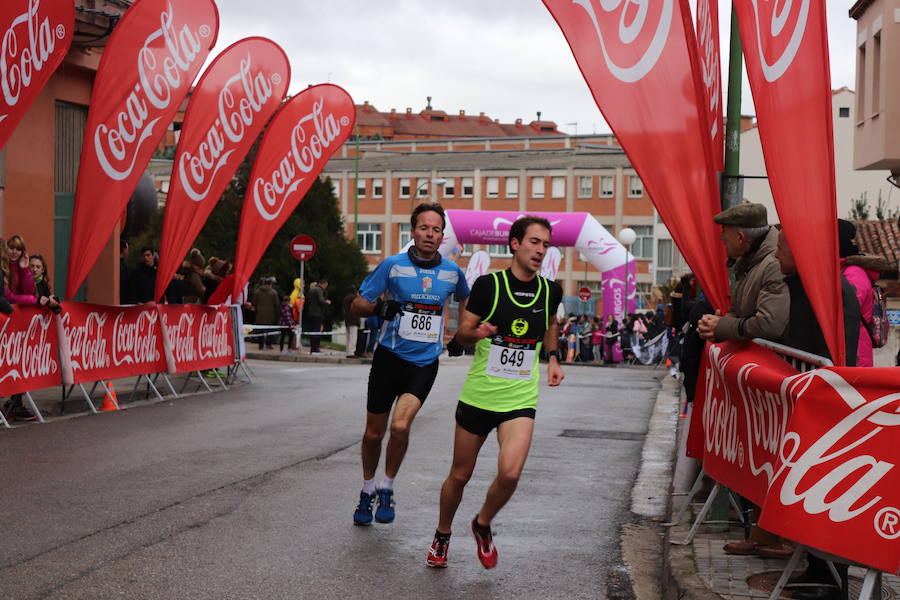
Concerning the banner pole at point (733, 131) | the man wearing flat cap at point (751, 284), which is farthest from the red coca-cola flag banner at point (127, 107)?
the man wearing flat cap at point (751, 284)

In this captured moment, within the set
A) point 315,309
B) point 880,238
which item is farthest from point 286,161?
point 880,238

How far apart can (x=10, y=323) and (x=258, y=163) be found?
21.7 feet

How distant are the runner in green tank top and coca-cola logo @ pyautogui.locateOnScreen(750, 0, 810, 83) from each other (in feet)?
4.80

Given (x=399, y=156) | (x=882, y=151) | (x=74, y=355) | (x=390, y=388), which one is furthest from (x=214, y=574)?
(x=399, y=156)

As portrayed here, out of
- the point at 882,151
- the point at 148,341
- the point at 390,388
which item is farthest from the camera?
the point at 882,151

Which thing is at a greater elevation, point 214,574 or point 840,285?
point 840,285

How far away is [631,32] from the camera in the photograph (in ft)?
24.5

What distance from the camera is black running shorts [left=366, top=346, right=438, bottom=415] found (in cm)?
812

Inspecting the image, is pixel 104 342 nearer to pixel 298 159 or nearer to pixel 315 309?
pixel 298 159

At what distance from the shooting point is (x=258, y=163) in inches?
749

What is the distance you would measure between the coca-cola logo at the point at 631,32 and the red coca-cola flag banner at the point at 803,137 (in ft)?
3.89

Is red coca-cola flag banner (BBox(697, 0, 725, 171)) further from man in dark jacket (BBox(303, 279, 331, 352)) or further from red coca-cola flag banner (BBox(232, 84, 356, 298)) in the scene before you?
man in dark jacket (BBox(303, 279, 331, 352))

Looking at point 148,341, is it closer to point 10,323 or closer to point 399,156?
point 10,323

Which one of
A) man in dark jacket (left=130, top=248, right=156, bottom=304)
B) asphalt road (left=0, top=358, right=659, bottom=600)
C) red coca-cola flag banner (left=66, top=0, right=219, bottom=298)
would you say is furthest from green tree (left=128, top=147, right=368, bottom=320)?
asphalt road (left=0, top=358, right=659, bottom=600)
